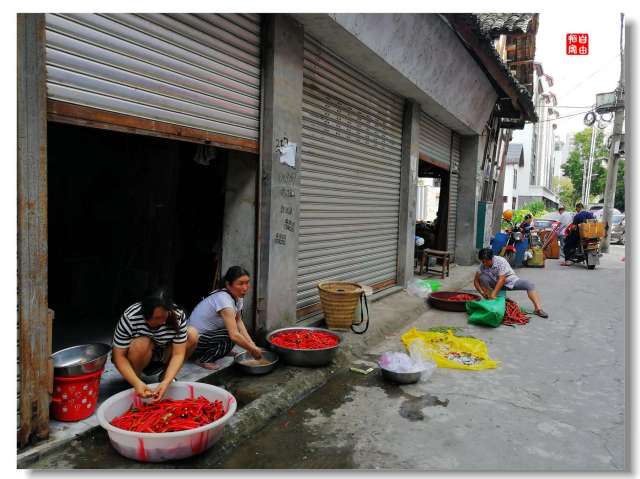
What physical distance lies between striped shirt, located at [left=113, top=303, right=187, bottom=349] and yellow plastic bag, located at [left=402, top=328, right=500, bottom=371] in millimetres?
3274

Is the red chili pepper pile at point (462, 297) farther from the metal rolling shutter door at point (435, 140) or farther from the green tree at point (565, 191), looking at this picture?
the green tree at point (565, 191)

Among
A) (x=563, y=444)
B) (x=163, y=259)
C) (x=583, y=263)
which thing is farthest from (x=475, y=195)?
(x=563, y=444)

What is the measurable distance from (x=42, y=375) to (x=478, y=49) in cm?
980

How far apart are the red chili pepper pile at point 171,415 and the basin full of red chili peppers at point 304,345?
59.1 inches

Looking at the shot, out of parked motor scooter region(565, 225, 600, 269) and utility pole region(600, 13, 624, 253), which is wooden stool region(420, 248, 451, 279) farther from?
utility pole region(600, 13, 624, 253)

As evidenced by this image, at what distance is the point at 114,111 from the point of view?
148 inches

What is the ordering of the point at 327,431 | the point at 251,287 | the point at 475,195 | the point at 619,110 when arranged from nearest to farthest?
the point at 327,431 → the point at 251,287 → the point at 475,195 → the point at 619,110

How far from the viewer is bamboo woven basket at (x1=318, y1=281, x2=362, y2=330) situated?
20.4 ft

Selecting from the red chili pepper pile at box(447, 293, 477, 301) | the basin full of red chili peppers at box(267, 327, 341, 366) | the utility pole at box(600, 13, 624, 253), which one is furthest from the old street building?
the utility pole at box(600, 13, 624, 253)

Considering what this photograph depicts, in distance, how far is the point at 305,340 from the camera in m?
5.40

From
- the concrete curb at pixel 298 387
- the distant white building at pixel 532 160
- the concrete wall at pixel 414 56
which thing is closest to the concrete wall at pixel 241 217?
the concrete curb at pixel 298 387

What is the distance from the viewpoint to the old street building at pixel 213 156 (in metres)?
3.30

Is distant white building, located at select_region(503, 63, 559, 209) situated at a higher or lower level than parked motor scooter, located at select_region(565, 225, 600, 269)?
higher

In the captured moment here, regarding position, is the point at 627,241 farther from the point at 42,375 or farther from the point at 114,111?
the point at 42,375
